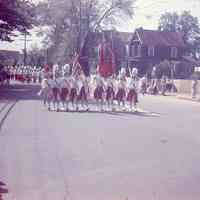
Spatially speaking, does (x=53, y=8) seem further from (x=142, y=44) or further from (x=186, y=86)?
(x=186, y=86)

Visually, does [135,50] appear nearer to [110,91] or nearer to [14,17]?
[14,17]

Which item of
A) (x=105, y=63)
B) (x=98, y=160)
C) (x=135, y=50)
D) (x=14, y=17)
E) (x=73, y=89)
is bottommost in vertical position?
(x=98, y=160)

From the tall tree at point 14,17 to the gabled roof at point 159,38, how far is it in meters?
35.6

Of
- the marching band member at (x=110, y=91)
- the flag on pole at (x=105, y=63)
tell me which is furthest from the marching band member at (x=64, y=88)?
the flag on pole at (x=105, y=63)

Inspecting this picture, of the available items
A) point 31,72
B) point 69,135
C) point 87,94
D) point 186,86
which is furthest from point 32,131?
point 31,72

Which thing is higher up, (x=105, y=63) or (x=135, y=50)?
(x=135, y=50)

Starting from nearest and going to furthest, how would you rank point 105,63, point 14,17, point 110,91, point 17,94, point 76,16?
1. point 110,91
2. point 105,63
3. point 17,94
4. point 14,17
5. point 76,16

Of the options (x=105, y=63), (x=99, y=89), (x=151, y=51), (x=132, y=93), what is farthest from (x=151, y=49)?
(x=99, y=89)

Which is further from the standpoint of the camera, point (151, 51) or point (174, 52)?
point (174, 52)

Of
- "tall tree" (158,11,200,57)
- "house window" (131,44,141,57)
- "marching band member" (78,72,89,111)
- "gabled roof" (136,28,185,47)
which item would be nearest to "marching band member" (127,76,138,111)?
"marching band member" (78,72,89,111)

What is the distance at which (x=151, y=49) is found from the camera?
247 ft

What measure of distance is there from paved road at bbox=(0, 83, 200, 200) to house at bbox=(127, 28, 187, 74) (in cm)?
5957

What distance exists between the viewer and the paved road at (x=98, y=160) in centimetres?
766

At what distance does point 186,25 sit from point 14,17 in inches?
2941
